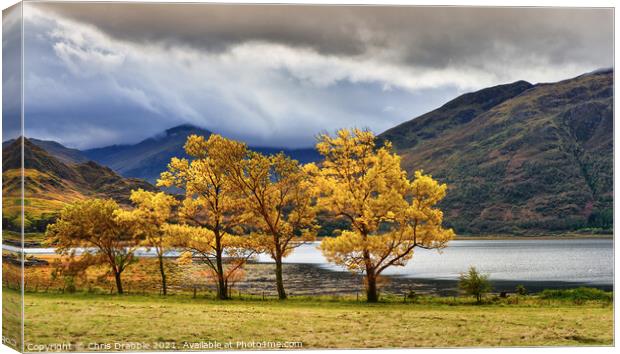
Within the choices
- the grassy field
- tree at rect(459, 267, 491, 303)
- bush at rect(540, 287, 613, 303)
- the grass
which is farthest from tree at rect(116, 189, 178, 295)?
bush at rect(540, 287, 613, 303)

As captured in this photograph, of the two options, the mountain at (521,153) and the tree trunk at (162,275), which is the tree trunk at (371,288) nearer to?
the mountain at (521,153)

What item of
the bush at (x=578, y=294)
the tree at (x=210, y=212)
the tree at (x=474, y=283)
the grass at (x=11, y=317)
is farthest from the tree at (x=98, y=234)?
the bush at (x=578, y=294)

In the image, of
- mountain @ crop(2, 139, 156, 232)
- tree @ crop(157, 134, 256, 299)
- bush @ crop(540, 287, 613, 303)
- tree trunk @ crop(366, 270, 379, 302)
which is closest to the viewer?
mountain @ crop(2, 139, 156, 232)

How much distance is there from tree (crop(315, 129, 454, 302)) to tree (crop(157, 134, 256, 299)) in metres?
3.06

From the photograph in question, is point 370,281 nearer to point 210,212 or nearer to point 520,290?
point 520,290

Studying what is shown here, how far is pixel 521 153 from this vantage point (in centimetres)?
3906

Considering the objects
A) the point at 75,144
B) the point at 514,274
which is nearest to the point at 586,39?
the point at 514,274

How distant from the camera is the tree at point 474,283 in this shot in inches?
1088

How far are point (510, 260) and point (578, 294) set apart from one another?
298cm

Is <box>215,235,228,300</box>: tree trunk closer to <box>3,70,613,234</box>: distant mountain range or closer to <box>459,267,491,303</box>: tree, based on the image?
<box>3,70,613,234</box>: distant mountain range

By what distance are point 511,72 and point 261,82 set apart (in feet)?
28.3

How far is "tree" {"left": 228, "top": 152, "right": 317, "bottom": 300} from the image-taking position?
27.3m

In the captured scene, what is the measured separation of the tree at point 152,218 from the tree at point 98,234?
0.35m

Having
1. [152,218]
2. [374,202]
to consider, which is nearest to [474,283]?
[374,202]
